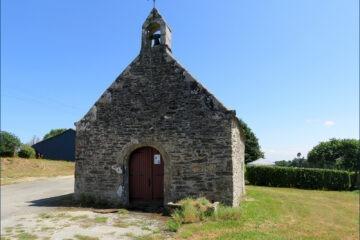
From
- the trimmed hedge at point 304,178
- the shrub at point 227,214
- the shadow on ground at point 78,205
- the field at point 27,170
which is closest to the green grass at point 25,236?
the shadow on ground at point 78,205

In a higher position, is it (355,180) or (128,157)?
(128,157)

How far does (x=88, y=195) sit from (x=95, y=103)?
11.8 feet

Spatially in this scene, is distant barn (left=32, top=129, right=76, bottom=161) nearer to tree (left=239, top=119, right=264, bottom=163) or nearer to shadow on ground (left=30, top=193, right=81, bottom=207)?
tree (left=239, top=119, right=264, bottom=163)

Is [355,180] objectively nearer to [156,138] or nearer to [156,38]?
[156,138]

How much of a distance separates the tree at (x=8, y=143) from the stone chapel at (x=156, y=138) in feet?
68.2

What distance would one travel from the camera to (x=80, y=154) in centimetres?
1426

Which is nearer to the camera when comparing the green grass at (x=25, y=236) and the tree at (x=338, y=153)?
the green grass at (x=25, y=236)

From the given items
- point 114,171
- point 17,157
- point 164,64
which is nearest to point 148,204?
point 114,171

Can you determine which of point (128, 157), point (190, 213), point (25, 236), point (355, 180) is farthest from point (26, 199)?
point (355, 180)

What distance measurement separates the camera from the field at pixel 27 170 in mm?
25078

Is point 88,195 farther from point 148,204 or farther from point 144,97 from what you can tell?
point 144,97

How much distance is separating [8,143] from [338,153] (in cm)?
3360

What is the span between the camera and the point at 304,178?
26109mm

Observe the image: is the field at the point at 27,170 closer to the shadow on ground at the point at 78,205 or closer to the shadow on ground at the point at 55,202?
the shadow on ground at the point at 55,202
